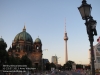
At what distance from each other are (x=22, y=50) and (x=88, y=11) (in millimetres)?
89593

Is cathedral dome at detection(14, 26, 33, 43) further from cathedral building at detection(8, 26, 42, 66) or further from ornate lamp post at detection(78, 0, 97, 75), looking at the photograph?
ornate lamp post at detection(78, 0, 97, 75)

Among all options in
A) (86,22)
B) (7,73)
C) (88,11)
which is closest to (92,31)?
(86,22)

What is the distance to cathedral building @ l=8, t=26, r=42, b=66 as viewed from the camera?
3735 inches

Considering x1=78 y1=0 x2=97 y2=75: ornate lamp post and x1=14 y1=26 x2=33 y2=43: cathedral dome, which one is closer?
x1=78 y1=0 x2=97 y2=75: ornate lamp post

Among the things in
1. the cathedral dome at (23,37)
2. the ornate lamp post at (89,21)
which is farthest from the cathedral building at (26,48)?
the ornate lamp post at (89,21)

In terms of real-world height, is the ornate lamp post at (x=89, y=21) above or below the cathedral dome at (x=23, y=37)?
below

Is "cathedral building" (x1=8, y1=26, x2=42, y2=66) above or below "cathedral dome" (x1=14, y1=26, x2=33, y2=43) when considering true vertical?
below

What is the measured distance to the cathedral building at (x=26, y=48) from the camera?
94875 mm

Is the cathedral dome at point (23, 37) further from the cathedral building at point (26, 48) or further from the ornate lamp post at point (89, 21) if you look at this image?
the ornate lamp post at point (89, 21)

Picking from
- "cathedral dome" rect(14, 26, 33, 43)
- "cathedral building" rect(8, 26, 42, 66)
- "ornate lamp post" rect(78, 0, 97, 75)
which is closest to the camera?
"ornate lamp post" rect(78, 0, 97, 75)

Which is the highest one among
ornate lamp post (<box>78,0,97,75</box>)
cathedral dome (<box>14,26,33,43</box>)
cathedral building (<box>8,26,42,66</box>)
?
cathedral dome (<box>14,26,33,43</box>)

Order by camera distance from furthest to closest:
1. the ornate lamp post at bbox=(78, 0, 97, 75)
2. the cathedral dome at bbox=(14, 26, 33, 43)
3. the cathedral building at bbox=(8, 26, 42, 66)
Result: the cathedral dome at bbox=(14, 26, 33, 43)
the cathedral building at bbox=(8, 26, 42, 66)
the ornate lamp post at bbox=(78, 0, 97, 75)

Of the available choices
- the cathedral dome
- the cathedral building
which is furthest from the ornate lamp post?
the cathedral dome

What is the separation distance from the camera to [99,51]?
10006 centimetres
